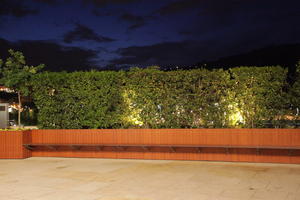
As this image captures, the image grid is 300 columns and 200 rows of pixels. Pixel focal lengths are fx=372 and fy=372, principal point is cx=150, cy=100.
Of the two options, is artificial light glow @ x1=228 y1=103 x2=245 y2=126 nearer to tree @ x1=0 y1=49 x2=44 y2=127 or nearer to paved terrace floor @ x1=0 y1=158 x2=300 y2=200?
paved terrace floor @ x1=0 y1=158 x2=300 y2=200

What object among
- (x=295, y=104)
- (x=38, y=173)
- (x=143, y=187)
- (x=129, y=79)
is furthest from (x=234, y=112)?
(x=38, y=173)

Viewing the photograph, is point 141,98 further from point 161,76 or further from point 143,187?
point 143,187

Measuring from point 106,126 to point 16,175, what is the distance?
4033 mm

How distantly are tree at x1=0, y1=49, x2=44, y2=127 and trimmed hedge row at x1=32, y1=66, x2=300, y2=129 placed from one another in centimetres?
67

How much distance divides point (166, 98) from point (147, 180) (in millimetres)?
4297

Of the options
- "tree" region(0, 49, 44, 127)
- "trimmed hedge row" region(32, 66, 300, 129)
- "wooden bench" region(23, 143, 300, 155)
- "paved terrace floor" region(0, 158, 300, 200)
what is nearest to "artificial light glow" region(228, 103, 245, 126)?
"trimmed hedge row" region(32, 66, 300, 129)

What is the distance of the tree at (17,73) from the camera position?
49.4 feet

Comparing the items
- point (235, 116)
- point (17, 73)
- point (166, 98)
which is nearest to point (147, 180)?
point (166, 98)

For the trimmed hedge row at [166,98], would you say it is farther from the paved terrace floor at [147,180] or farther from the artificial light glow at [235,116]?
the paved terrace floor at [147,180]

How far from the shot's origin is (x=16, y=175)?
10719 mm

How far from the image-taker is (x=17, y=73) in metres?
15.2

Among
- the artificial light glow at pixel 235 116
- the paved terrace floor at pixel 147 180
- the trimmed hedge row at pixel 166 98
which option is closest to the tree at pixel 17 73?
the trimmed hedge row at pixel 166 98

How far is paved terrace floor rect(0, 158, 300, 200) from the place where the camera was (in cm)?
795

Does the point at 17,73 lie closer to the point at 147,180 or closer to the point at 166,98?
the point at 166,98
